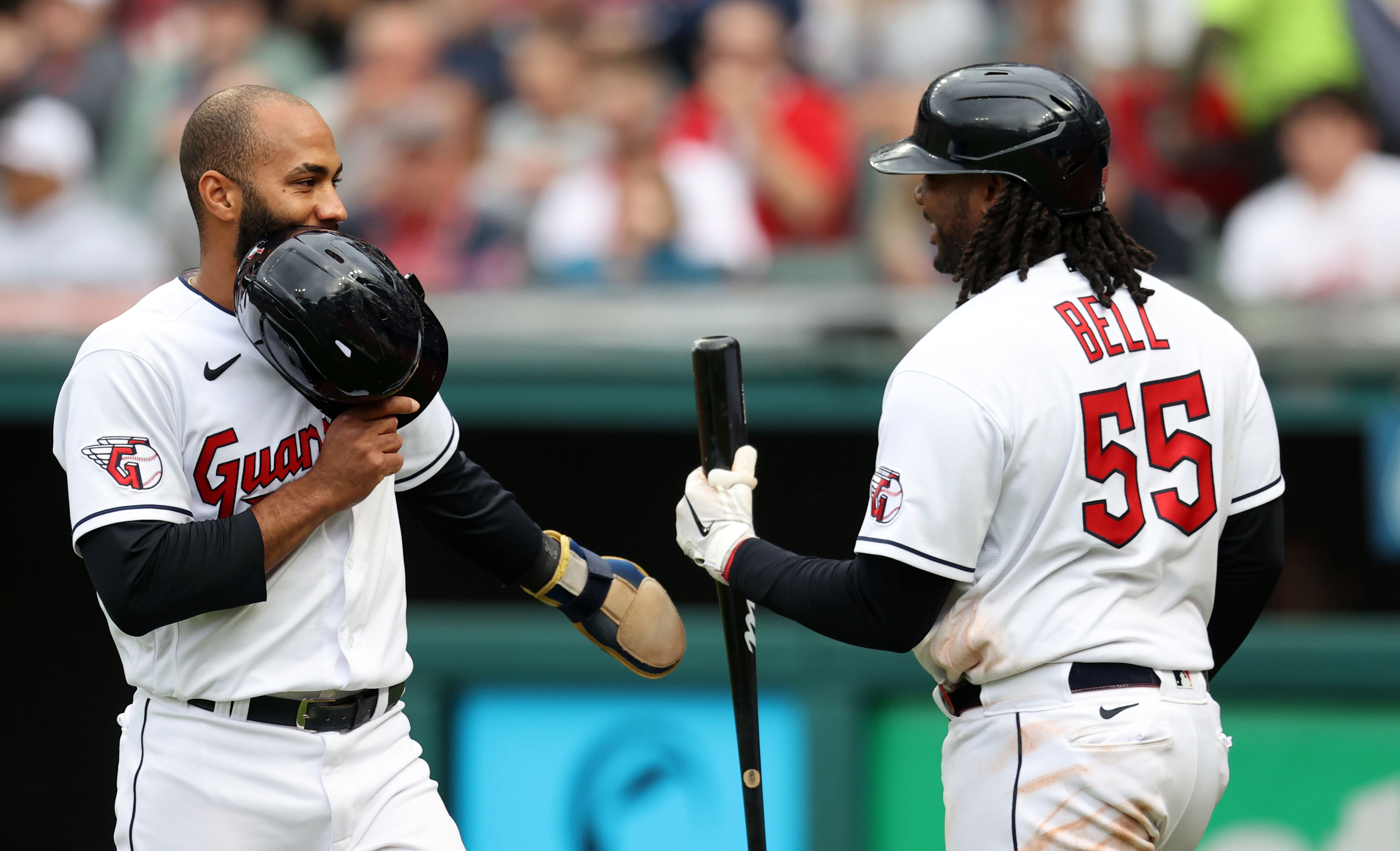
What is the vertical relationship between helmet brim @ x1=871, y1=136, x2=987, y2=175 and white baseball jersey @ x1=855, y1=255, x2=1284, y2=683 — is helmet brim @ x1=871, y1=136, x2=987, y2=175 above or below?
above

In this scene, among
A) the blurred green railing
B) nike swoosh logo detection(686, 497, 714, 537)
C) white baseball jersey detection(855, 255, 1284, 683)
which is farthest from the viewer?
the blurred green railing

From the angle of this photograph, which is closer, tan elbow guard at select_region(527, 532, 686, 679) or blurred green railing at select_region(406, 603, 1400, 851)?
tan elbow guard at select_region(527, 532, 686, 679)

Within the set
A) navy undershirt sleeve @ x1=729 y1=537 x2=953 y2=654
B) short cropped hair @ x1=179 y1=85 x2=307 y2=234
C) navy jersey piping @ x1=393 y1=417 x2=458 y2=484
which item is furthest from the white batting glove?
short cropped hair @ x1=179 y1=85 x2=307 y2=234

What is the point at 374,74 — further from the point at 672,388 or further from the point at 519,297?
the point at 672,388

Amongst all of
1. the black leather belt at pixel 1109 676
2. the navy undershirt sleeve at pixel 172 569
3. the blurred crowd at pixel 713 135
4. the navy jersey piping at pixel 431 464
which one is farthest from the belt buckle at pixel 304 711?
the blurred crowd at pixel 713 135

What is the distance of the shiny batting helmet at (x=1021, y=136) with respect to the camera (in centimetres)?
238

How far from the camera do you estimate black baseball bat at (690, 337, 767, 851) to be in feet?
8.93

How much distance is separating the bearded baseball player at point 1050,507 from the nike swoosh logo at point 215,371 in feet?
2.97

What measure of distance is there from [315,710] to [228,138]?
919 mm

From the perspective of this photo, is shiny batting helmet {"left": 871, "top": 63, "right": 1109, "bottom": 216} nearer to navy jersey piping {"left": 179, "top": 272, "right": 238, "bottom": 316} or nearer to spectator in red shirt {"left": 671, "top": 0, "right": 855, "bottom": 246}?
navy jersey piping {"left": 179, "top": 272, "right": 238, "bottom": 316}

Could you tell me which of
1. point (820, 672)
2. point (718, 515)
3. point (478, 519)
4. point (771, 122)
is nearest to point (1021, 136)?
point (718, 515)

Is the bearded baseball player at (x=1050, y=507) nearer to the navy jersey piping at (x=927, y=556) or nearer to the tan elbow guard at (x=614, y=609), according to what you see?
the navy jersey piping at (x=927, y=556)

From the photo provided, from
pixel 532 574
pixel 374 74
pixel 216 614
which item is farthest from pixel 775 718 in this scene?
pixel 374 74

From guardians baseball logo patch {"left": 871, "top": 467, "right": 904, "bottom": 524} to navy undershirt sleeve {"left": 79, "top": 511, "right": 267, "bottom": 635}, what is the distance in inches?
36.5
